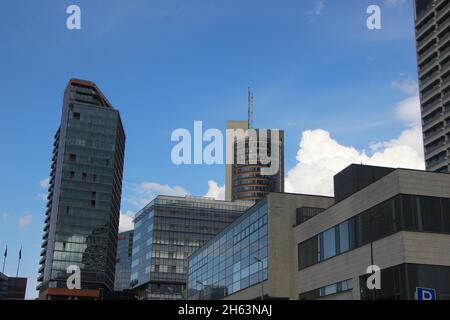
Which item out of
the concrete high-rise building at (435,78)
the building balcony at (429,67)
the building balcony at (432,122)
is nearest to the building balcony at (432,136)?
the concrete high-rise building at (435,78)

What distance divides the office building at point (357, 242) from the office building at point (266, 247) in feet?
0.36

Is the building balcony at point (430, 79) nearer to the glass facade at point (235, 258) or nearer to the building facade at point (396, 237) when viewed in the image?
the glass facade at point (235, 258)

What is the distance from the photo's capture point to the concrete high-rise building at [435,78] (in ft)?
464

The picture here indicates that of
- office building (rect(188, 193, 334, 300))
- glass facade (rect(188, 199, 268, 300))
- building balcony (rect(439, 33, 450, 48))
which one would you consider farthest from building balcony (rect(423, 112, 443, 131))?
office building (rect(188, 193, 334, 300))

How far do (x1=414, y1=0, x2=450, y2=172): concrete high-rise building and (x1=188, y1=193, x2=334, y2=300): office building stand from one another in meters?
82.0

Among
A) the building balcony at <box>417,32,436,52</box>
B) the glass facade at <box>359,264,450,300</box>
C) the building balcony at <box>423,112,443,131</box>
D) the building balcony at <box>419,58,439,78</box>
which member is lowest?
the glass facade at <box>359,264,450,300</box>

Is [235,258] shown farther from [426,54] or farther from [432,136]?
[426,54]

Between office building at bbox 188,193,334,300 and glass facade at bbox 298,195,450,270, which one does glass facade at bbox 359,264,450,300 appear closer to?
glass facade at bbox 298,195,450,270

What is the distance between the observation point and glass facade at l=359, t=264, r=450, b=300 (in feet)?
135

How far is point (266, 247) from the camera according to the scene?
62656 mm
